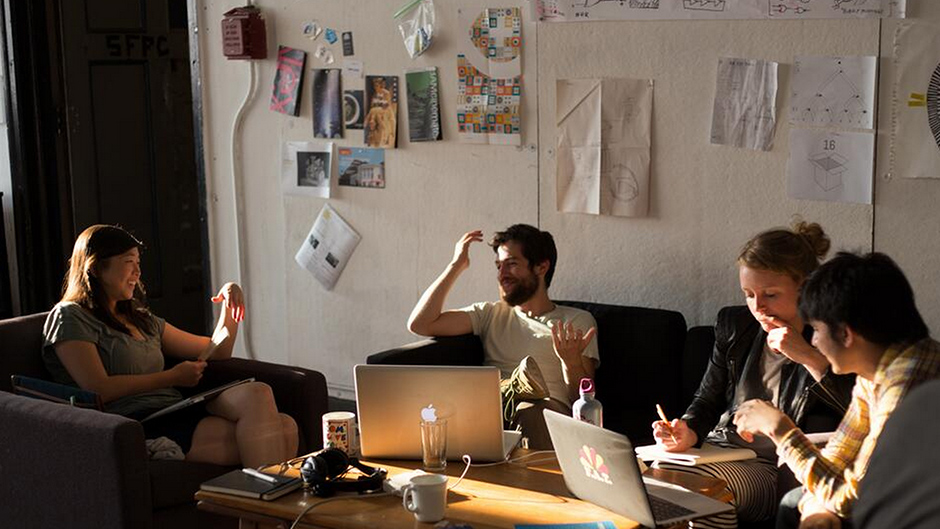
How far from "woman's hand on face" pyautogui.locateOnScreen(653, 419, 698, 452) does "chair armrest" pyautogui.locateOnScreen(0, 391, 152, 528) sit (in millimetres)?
1417

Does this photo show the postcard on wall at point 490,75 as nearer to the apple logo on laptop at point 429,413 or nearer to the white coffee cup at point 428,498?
the apple logo on laptop at point 429,413

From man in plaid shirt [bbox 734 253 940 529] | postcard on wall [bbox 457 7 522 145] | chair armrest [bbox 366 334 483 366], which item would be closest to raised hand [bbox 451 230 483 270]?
chair armrest [bbox 366 334 483 366]

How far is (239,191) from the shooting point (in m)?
5.46

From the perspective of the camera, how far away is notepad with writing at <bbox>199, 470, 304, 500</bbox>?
288cm

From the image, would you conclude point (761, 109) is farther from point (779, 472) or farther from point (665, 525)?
point (665, 525)

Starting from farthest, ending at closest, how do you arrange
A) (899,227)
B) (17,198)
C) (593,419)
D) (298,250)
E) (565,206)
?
(17,198)
(298,250)
(565,206)
(899,227)
(593,419)

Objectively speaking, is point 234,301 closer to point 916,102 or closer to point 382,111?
point 382,111

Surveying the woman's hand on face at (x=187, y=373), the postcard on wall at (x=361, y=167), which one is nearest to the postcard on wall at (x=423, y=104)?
the postcard on wall at (x=361, y=167)

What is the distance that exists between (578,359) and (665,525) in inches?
48.4

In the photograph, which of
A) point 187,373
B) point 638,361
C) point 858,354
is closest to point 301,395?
point 187,373

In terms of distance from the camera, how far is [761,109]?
13.2ft

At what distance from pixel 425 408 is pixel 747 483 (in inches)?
35.3

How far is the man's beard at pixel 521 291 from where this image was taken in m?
4.12

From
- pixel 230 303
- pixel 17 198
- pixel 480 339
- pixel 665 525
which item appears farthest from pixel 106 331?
pixel 17 198
